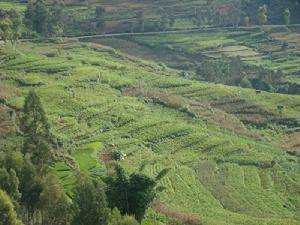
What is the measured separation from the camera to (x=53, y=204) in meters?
31.3

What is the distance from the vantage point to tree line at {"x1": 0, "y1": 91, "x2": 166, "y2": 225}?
1130 inches

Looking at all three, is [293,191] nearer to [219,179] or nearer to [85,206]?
[219,179]

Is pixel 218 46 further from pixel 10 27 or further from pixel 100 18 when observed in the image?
pixel 10 27

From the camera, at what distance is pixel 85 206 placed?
28.7 m

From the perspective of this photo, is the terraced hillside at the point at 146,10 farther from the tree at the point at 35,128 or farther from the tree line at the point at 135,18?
the tree at the point at 35,128

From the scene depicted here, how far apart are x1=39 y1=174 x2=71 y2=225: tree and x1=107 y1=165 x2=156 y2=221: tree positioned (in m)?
2.95

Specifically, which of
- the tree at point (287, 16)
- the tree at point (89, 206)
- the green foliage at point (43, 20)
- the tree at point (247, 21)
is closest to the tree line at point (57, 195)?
the tree at point (89, 206)

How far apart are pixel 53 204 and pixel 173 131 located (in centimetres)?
2465

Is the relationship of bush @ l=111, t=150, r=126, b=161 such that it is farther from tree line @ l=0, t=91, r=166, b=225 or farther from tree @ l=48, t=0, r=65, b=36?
tree @ l=48, t=0, r=65, b=36

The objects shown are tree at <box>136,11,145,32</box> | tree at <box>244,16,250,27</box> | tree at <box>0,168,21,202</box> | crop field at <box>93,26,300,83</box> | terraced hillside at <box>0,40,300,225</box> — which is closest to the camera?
tree at <box>0,168,21,202</box>

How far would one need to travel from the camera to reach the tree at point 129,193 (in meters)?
32.7

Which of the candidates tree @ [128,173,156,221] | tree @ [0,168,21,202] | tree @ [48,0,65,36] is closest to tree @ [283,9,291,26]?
tree @ [48,0,65,36]

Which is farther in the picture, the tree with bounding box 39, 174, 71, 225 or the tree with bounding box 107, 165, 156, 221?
the tree with bounding box 107, 165, 156, 221

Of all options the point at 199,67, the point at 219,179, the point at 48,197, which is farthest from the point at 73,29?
the point at 48,197
